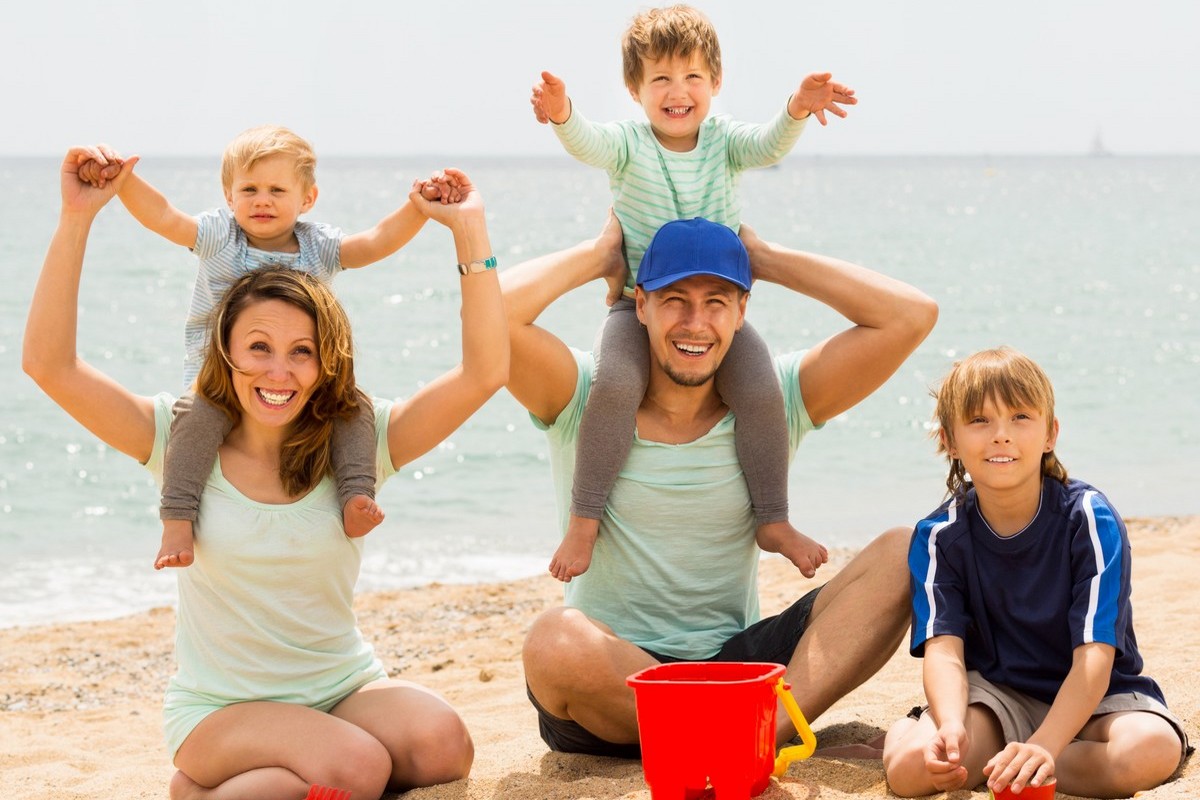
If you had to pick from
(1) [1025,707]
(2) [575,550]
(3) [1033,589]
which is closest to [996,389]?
(3) [1033,589]

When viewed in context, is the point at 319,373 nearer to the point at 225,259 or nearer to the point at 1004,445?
the point at 225,259

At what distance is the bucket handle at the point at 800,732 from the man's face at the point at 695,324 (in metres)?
1.12

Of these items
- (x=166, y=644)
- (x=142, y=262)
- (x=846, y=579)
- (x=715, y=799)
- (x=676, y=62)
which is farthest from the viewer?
(x=142, y=262)

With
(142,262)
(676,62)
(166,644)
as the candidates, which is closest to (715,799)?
(676,62)

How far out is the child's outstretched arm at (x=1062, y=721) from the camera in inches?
124

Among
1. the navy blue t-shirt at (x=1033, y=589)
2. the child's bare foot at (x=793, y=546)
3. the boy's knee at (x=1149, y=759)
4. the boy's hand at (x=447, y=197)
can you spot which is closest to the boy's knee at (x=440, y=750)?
the child's bare foot at (x=793, y=546)

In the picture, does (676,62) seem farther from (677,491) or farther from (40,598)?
(40,598)

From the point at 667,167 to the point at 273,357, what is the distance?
5.43ft

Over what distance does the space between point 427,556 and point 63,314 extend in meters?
5.76

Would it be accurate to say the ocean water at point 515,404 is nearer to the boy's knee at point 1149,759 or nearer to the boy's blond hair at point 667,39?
the boy's blond hair at point 667,39

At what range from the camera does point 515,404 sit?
14.8 metres

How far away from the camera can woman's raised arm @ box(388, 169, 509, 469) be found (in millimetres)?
3779

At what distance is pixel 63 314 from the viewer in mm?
3584

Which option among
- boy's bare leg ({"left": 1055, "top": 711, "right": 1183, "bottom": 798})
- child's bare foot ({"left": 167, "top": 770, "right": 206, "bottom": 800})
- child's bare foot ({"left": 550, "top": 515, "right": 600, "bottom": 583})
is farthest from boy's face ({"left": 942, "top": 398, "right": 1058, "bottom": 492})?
child's bare foot ({"left": 167, "top": 770, "right": 206, "bottom": 800})
